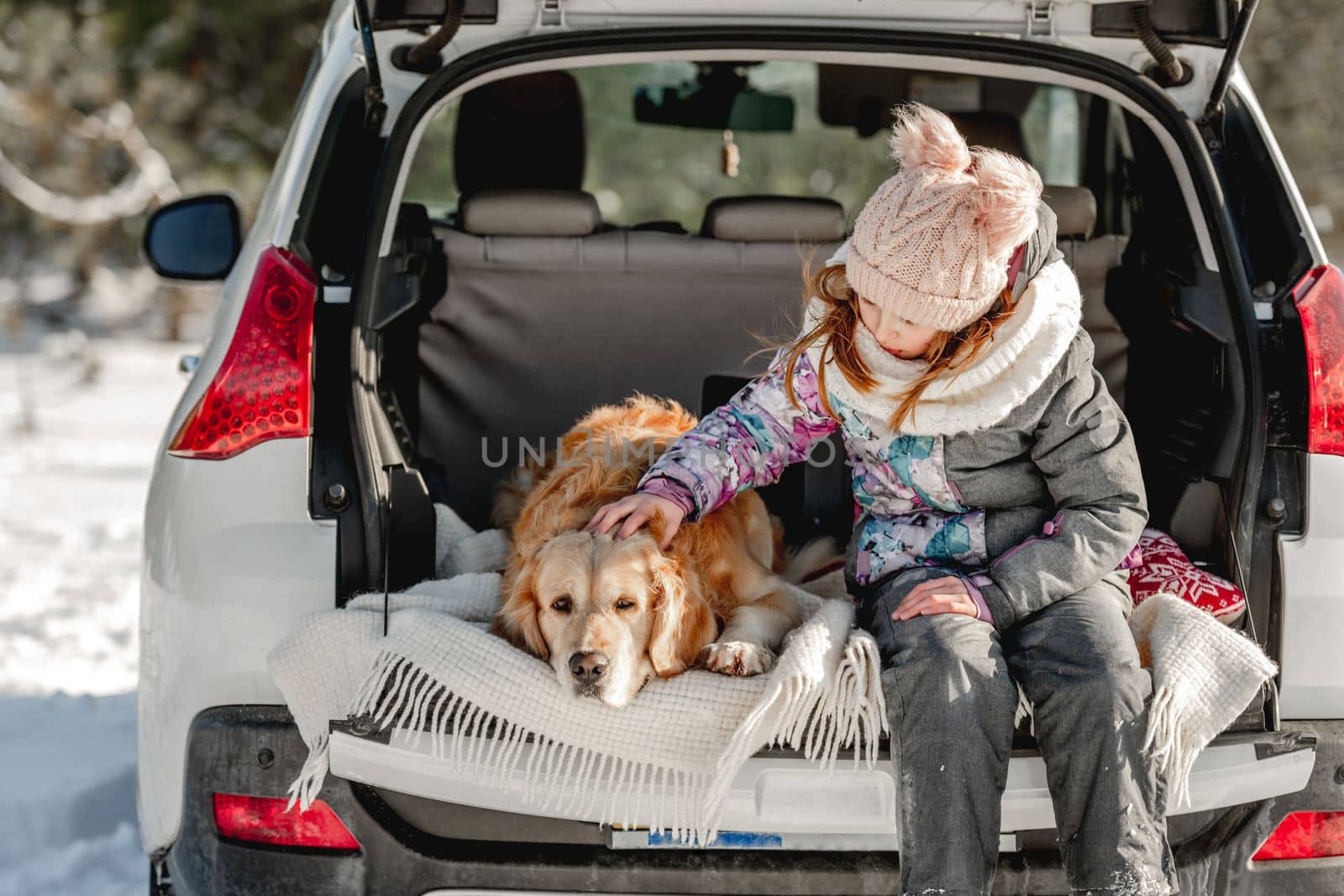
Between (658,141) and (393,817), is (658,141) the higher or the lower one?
the higher one

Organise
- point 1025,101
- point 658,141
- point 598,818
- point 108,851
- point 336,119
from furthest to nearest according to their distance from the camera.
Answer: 1. point 658,141
2. point 1025,101
3. point 108,851
4. point 336,119
5. point 598,818

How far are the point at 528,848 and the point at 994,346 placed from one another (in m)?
1.12

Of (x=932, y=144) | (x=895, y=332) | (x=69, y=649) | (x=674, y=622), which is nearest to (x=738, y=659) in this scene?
(x=674, y=622)

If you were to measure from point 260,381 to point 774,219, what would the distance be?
1.53 m

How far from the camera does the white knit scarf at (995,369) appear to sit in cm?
219

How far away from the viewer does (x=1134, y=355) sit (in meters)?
3.19

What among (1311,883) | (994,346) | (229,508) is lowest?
(1311,883)

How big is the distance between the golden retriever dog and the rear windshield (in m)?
1.36

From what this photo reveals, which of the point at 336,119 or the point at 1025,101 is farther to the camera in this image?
the point at 1025,101

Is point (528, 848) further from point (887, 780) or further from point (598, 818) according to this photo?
point (887, 780)

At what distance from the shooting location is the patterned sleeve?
249cm

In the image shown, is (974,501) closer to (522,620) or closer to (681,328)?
(522,620)

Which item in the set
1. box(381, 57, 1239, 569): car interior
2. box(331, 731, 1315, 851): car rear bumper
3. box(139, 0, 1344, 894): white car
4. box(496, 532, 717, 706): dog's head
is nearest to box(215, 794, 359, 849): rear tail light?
box(139, 0, 1344, 894): white car

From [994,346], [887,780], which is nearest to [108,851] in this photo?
[887,780]
